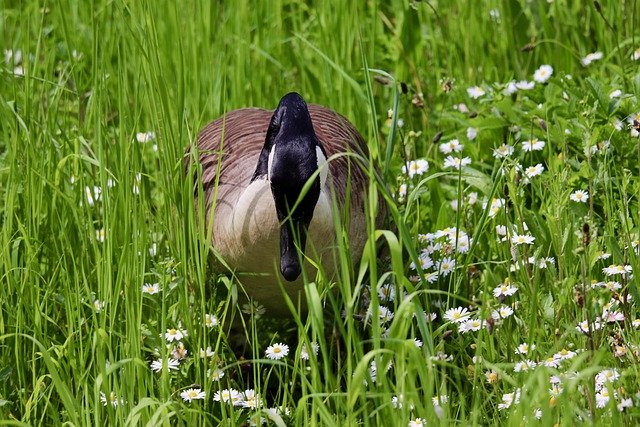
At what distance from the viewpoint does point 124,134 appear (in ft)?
11.3

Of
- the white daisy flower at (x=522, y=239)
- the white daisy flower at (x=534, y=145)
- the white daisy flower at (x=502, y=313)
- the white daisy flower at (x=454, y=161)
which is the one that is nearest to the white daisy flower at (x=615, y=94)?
the white daisy flower at (x=534, y=145)

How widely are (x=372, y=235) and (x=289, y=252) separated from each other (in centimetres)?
69

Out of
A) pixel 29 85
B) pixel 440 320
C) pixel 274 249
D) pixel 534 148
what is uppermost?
pixel 29 85

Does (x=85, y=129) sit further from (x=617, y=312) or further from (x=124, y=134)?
(x=617, y=312)

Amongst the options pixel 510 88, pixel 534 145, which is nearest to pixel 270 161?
pixel 534 145

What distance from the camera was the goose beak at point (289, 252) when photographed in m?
3.14

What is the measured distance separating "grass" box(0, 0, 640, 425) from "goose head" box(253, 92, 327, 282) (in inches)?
6.9

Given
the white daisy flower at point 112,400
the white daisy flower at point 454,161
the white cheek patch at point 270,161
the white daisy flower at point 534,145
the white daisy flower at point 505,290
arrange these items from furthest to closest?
the white daisy flower at point 454,161 < the white daisy flower at point 534,145 < the white daisy flower at point 505,290 < the white cheek patch at point 270,161 < the white daisy flower at point 112,400

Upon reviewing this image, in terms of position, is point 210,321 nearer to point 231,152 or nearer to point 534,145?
point 231,152

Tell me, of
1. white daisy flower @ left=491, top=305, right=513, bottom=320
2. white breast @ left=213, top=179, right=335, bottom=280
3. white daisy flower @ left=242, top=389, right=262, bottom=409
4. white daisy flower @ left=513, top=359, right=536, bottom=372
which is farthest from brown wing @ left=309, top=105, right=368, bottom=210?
white daisy flower @ left=513, top=359, right=536, bottom=372

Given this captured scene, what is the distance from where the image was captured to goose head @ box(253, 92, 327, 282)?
310 cm

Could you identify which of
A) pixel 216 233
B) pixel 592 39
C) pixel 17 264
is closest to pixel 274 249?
pixel 216 233

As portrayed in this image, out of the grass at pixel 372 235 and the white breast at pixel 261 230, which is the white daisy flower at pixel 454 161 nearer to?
the grass at pixel 372 235

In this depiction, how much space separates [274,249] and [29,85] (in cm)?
111
